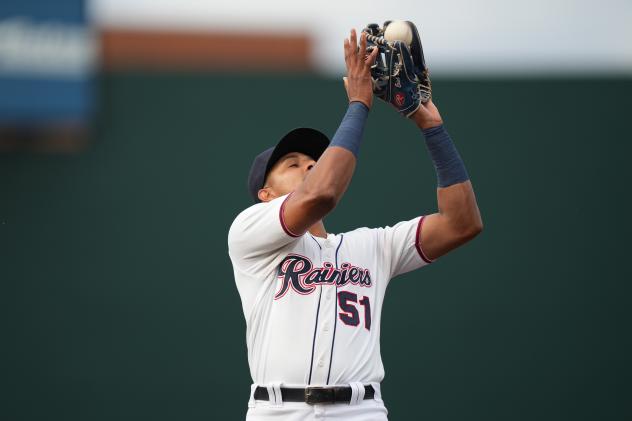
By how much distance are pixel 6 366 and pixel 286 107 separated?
2331 mm

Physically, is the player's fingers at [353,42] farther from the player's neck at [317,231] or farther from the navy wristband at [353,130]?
the player's neck at [317,231]

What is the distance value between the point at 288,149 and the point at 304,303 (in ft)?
2.15

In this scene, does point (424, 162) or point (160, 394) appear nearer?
point (160, 394)

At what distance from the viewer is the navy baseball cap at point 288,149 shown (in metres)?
3.21

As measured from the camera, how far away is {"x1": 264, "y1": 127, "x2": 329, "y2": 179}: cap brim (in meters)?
3.21

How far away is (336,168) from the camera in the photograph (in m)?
2.75

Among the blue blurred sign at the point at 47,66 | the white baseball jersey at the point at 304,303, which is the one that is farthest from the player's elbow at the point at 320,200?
the blue blurred sign at the point at 47,66

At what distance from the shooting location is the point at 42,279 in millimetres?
5484

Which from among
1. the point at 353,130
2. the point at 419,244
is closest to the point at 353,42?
the point at 353,130

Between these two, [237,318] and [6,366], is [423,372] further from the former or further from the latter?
[6,366]

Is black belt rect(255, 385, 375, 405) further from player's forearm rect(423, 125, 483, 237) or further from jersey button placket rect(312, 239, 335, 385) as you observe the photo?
player's forearm rect(423, 125, 483, 237)

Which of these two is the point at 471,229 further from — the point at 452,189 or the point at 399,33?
the point at 399,33

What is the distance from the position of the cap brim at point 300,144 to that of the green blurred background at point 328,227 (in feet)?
7.62

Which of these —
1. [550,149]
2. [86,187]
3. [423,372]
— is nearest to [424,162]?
[550,149]
